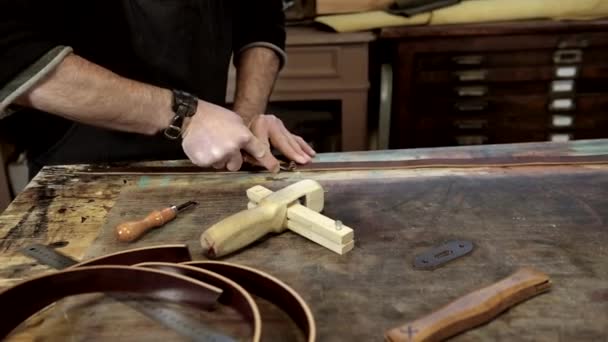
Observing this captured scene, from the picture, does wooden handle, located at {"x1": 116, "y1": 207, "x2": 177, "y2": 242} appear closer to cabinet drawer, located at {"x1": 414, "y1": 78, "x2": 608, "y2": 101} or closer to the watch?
the watch

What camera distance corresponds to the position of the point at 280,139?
1.07 m

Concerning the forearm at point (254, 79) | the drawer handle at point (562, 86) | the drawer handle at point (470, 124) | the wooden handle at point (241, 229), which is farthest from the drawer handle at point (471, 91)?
the wooden handle at point (241, 229)

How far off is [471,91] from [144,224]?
1.69m

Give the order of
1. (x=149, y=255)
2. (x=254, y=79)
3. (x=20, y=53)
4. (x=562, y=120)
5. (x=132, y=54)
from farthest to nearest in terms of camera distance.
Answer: (x=562, y=120)
(x=254, y=79)
(x=132, y=54)
(x=20, y=53)
(x=149, y=255)

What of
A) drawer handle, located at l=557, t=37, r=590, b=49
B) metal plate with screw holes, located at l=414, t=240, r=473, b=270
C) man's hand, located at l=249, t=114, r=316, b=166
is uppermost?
drawer handle, located at l=557, t=37, r=590, b=49

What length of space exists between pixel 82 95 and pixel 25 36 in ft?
0.40

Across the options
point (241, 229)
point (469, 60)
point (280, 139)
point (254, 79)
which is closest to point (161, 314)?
point (241, 229)

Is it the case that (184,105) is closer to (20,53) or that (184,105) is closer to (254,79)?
(20,53)

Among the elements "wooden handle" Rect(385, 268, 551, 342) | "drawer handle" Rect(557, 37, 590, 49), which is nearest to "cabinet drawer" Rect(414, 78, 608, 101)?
"drawer handle" Rect(557, 37, 590, 49)

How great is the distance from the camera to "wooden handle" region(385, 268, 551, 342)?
0.61 metres

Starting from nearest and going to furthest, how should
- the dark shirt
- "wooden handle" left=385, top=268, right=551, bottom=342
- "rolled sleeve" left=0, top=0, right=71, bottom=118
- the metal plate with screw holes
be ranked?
"wooden handle" left=385, top=268, right=551, bottom=342, the metal plate with screw holes, "rolled sleeve" left=0, top=0, right=71, bottom=118, the dark shirt

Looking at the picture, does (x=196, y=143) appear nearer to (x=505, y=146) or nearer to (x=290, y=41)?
(x=505, y=146)

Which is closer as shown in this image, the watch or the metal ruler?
the metal ruler

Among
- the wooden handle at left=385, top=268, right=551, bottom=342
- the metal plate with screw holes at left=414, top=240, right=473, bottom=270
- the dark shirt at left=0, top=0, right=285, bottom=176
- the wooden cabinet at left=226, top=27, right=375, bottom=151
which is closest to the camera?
the wooden handle at left=385, top=268, right=551, bottom=342
